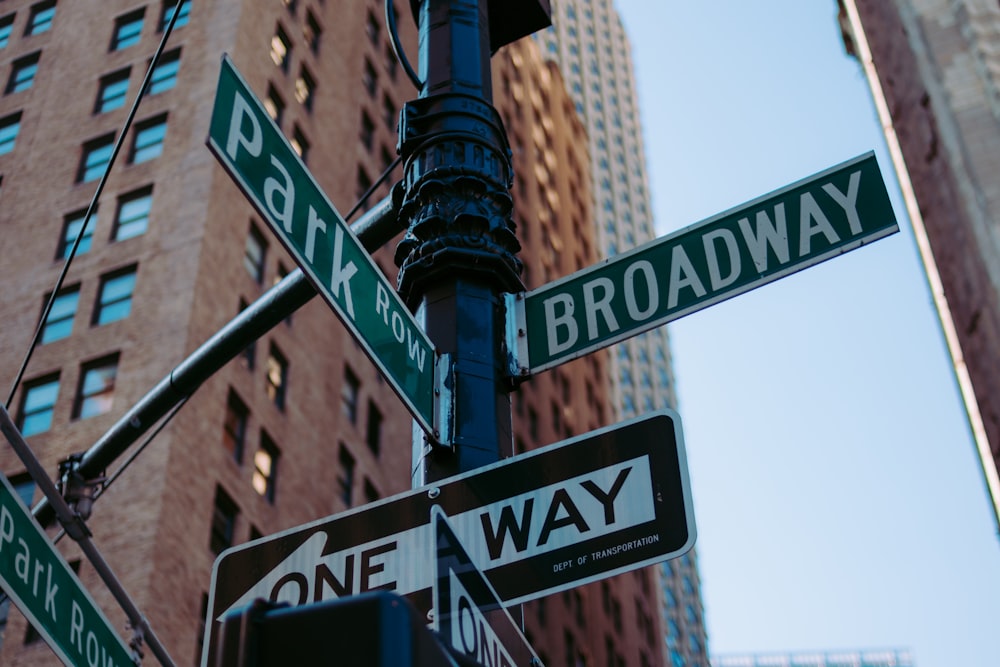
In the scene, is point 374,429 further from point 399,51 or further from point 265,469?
point 399,51

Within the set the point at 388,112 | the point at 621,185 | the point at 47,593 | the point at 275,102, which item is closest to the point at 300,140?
the point at 275,102

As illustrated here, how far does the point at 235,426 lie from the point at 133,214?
7458 millimetres

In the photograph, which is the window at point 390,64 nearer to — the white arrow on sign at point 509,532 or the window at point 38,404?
the window at point 38,404

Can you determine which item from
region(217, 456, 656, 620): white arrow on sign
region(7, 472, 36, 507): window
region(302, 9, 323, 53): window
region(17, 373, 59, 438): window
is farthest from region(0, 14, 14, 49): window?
region(217, 456, 656, 620): white arrow on sign

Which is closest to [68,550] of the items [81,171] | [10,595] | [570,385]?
[81,171]

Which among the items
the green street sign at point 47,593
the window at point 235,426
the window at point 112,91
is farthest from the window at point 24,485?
the green street sign at point 47,593

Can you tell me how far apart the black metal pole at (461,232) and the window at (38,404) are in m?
28.4

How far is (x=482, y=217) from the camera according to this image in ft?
17.6

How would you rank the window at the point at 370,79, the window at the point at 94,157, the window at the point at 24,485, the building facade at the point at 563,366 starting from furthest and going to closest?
the building facade at the point at 563,366 → the window at the point at 370,79 → the window at the point at 94,157 → the window at the point at 24,485

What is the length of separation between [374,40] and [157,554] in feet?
93.3

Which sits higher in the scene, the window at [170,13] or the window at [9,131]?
the window at [170,13]

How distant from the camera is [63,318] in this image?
34531 millimetres

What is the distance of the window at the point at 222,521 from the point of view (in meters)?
30.6

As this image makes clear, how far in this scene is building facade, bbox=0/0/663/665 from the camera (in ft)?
96.8
